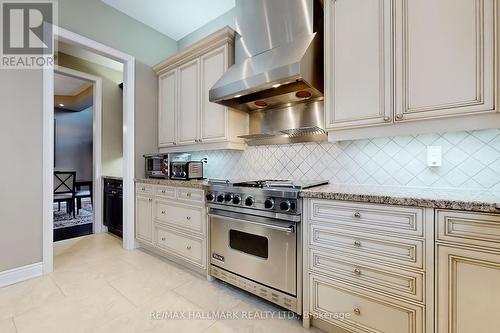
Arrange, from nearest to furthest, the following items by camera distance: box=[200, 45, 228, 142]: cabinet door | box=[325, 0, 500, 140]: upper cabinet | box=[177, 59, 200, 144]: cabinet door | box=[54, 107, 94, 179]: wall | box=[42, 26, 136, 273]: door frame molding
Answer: box=[325, 0, 500, 140]: upper cabinet < box=[42, 26, 136, 273]: door frame molding < box=[200, 45, 228, 142]: cabinet door < box=[177, 59, 200, 144]: cabinet door < box=[54, 107, 94, 179]: wall

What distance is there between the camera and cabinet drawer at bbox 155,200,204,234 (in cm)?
222

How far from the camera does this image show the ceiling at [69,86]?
15.8 ft

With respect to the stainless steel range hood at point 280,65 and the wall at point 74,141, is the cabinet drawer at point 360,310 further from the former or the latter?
the wall at point 74,141

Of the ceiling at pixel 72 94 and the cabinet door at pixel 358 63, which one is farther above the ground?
the ceiling at pixel 72 94

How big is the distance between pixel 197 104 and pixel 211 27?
A: 1.24m

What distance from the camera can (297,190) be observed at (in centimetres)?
155

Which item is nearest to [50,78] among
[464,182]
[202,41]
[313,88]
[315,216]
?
[202,41]

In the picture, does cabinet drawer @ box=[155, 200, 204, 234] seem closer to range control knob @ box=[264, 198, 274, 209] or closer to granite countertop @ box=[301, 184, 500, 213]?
range control knob @ box=[264, 198, 274, 209]

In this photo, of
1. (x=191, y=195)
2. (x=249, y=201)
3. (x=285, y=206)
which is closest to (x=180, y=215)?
(x=191, y=195)

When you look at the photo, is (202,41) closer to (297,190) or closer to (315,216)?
(297,190)

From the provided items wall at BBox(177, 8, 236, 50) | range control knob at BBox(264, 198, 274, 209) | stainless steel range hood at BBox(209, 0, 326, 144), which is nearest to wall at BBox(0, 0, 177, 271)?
wall at BBox(177, 8, 236, 50)

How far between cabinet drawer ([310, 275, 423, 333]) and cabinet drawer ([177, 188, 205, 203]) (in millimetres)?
1201

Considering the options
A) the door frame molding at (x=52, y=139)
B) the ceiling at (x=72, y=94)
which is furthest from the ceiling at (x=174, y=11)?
the ceiling at (x=72, y=94)

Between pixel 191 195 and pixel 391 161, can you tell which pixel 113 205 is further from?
pixel 391 161
